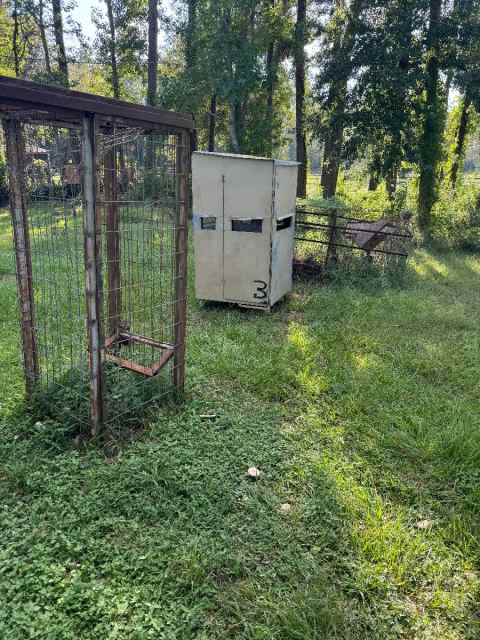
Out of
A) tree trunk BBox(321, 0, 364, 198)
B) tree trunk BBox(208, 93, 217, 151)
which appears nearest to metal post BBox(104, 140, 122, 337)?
tree trunk BBox(321, 0, 364, 198)

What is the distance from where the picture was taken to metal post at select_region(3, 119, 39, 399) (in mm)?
2658

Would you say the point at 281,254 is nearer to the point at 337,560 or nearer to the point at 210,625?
the point at 337,560

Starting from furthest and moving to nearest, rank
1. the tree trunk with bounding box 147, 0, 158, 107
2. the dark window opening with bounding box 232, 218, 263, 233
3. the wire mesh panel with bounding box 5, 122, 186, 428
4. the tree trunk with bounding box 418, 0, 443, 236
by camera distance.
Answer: the tree trunk with bounding box 147, 0, 158, 107
the tree trunk with bounding box 418, 0, 443, 236
the dark window opening with bounding box 232, 218, 263, 233
the wire mesh panel with bounding box 5, 122, 186, 428

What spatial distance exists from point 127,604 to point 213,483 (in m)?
0.81

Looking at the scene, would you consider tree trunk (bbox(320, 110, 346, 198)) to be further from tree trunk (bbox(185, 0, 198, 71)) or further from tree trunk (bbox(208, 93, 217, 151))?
tree trunk (bbox(185, 0, 198, 71))

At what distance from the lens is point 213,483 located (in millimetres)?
2539

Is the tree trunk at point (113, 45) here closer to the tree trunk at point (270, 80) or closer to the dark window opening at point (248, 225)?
the tree trunk at point (270, 80)

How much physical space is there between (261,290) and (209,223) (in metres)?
1.00

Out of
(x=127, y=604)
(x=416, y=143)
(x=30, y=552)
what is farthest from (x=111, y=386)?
(x=416, y=143)

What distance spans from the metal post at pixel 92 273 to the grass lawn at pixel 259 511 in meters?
0.32

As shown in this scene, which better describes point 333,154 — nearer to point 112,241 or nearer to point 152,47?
point 152,47

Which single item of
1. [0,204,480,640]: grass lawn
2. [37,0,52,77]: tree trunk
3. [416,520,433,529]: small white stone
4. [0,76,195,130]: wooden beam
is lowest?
[416,520,433,529]: small white stone

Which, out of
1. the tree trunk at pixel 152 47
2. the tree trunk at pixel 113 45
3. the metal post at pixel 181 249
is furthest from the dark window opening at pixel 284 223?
the tree trunk at pixel 113 45

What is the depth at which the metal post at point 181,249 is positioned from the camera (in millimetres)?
3004
